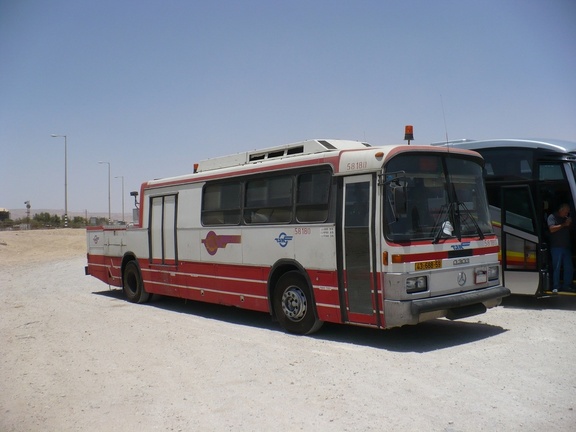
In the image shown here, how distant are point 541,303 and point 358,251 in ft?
18.8

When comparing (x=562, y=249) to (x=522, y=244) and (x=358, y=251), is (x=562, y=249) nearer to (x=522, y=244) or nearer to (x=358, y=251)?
(x=522, y=244)

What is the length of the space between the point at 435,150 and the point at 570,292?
4.64 m

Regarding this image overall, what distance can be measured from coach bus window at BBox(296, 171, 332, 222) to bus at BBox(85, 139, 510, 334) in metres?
0.02

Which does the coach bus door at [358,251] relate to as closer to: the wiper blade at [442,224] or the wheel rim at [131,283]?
the wiper blade at [442,224]

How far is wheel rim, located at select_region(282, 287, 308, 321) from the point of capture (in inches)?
382

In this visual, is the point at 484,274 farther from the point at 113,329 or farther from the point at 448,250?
the point at 113,329

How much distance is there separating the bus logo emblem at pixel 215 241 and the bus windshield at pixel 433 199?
363 cm

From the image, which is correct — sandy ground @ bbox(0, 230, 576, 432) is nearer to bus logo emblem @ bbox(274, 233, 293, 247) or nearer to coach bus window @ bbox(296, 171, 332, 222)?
bus logo emblem @ bbox(274, 233, 293, 247)

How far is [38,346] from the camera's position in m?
9.39

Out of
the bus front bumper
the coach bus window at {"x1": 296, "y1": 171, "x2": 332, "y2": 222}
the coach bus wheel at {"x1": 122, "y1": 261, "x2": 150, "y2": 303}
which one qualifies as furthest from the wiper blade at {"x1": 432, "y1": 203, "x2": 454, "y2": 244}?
the coach bus wheel at {"x1": 122, "y1": 261, "x2": 150, "y2": 303}

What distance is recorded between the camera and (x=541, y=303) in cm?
1248

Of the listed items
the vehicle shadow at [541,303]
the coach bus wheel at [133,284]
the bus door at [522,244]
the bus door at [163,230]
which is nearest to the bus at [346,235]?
the bus door at [163,230]

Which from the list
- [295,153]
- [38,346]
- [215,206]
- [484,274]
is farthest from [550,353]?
[38,346]

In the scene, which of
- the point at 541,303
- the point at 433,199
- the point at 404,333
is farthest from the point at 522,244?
the point at 433,199
